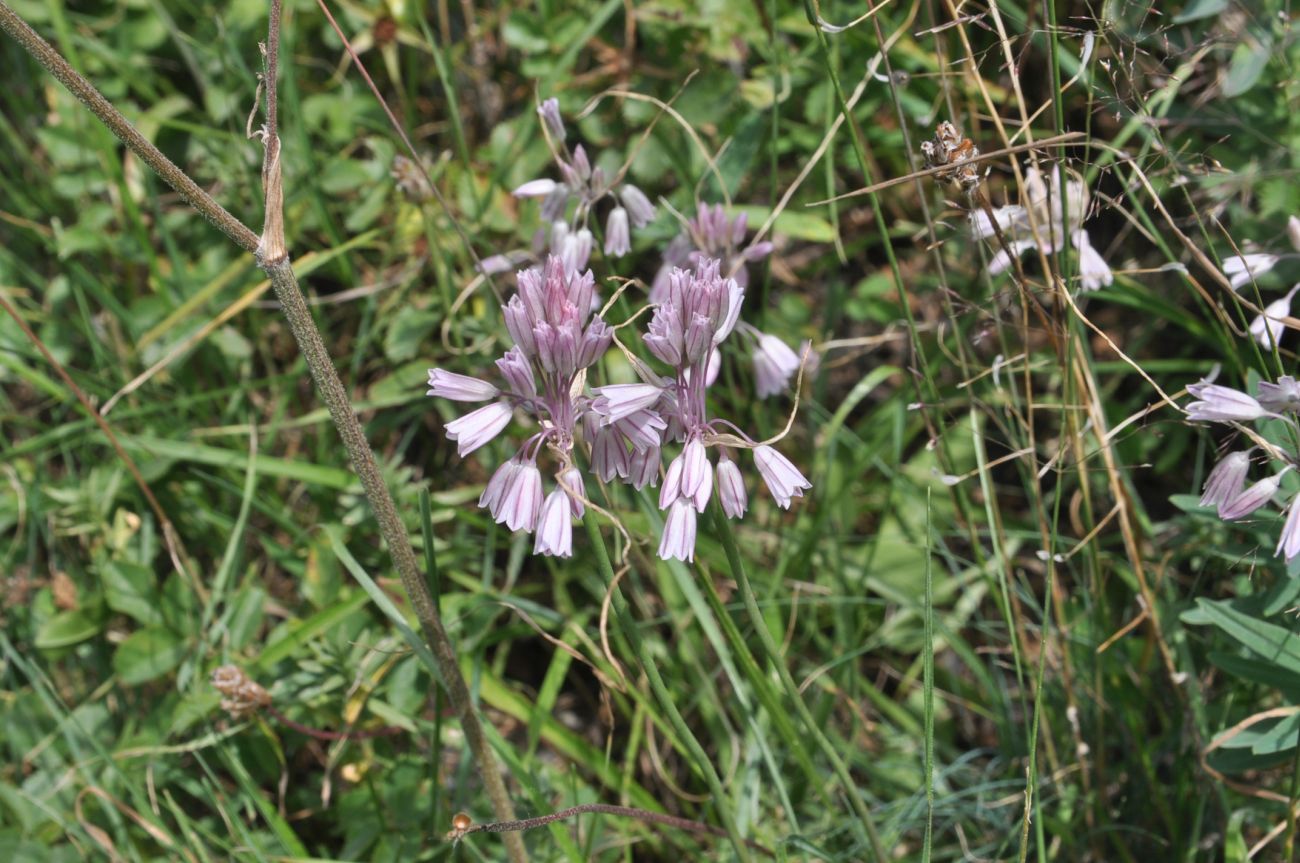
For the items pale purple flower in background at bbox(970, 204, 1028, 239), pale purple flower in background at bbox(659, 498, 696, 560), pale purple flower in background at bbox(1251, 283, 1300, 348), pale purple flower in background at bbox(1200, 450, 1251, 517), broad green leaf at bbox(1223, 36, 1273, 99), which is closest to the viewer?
pale purple flower in background at bbox(659, 498, 696, 560)

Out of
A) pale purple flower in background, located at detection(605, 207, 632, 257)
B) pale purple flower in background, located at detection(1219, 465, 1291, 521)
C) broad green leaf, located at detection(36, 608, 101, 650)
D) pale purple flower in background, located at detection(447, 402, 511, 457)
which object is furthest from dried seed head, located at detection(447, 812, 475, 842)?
broad green leaf, located at detection(36, 608, 101, 650)

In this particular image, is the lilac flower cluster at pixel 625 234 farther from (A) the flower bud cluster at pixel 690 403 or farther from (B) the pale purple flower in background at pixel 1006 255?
(A) the flower bud cluster at pixel 690 403

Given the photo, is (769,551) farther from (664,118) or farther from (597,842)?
(664,118)

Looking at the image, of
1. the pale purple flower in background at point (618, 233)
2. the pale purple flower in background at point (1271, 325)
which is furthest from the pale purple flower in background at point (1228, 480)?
the pale purple flower in background at point (618, 233)

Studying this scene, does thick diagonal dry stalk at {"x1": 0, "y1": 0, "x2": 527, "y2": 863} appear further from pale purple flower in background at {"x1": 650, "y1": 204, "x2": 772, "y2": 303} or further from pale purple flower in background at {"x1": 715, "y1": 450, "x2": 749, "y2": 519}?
pale purple flower in background at {"x1": 650, "y1": 204, "x2": 772, "y2": 303}

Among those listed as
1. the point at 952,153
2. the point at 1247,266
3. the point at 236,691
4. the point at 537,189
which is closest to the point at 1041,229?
the point at 1247,266

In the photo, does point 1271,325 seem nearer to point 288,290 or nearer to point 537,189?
point 537,189

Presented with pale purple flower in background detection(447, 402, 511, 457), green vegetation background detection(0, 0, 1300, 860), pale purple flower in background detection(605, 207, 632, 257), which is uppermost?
pale purple flower in background detection(447, 402, 511, 457)
